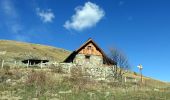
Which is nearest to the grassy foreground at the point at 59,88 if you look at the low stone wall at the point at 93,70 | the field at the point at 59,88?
the field at the point at 59,88

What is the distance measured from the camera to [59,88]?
43.5m

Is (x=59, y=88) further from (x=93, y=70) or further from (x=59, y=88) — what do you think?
(x=93, y=70)

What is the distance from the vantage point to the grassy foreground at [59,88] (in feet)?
128

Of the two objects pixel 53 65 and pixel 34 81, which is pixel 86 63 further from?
pixel 34 81

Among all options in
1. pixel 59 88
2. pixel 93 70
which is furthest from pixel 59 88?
pixel 93 70

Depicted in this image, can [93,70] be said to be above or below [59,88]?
above

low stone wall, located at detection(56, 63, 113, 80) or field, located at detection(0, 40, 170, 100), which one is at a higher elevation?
low stone wall, located at detection(56, 63, 113, 80)

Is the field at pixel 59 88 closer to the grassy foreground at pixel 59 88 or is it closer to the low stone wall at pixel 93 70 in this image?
the grassy foreground at pixel 59 88

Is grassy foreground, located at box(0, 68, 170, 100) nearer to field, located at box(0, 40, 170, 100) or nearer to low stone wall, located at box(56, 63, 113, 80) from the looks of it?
field, located at box(0, 40, 170, 100)

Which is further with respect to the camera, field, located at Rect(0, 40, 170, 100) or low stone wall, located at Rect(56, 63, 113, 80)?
low stone wall, located at Rect(56, 63, 113, 80)

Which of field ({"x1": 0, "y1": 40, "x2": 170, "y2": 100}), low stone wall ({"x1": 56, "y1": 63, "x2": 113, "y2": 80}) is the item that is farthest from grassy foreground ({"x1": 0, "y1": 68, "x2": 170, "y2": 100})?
low stone wall ({"x1": 56, "y1": 63, "x2": 113, "y2": 80})

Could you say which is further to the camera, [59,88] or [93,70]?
[93,70]

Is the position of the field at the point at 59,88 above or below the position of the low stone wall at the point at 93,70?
below

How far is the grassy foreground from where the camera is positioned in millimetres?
39091
